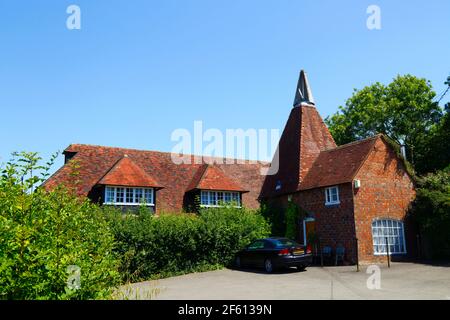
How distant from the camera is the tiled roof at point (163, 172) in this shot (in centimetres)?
2481

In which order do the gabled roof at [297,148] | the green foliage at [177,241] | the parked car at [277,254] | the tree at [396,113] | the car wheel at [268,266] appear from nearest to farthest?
the parked car at [277,254], the green foliage at [177,241], the car wheel at [268,266], the gabled roof at [297,148], the tree at [396,113]

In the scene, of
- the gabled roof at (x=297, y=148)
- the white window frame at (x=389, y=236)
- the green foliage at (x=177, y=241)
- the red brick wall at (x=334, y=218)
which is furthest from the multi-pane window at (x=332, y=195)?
the green foliage at (x=177, y=241)

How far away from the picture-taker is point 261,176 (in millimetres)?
31359

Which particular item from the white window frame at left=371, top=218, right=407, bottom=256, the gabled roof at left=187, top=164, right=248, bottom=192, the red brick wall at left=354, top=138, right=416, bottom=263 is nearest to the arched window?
the white window frame at left=371, top=218, right=407, bottom=256

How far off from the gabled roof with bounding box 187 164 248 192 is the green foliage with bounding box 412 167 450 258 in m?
11.3

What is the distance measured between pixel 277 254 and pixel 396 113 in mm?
28701

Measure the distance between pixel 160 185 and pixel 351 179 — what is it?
488 inches

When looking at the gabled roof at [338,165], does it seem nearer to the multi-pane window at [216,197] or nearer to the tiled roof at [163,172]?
the multi-pane window at [216,197]

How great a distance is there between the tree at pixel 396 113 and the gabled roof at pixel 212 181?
18.6 meters

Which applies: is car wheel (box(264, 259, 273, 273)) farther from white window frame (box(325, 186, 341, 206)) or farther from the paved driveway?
white window frame (box(325, 186, 341, 206))

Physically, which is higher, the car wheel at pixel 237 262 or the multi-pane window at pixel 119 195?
the multi-pane window at pixel 119 195

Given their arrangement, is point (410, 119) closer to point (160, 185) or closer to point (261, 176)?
point (261, 176)

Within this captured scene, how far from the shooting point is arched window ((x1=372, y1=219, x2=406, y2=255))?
20891mm
